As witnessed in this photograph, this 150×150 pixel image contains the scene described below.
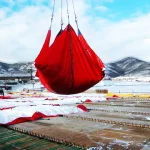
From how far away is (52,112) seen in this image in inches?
279

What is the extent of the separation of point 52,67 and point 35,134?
1.38 metres

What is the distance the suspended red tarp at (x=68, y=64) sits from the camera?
15.0 ft

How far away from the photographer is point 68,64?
15.0 feet

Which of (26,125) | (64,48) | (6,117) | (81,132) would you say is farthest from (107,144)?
(6,117)

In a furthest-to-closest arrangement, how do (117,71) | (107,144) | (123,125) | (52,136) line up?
(117,71)
(123,125)
(52,136)
(107,144)

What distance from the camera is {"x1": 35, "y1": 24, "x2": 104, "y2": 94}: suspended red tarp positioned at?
4562mm

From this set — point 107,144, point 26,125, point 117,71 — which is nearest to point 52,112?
point 26,125

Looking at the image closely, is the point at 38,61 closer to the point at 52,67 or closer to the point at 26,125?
the point at 52,67

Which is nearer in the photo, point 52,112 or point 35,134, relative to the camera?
point 35,134

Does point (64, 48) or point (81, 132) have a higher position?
point (64, 48)

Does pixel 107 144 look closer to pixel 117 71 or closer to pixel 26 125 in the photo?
pixel 26 125

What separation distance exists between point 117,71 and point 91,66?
18543 centimetres

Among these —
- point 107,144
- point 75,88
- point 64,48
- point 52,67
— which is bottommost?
point 107,144

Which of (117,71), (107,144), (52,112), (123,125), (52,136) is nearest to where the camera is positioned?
(107,144)
